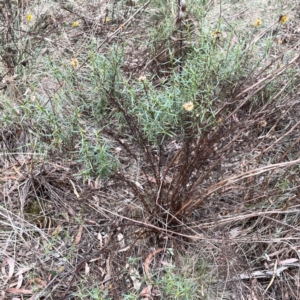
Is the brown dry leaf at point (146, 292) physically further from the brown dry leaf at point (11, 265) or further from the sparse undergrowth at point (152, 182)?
the brown dry leaf at point (11, 265)

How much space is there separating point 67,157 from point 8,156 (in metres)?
0.37

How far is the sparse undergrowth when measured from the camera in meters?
1.75

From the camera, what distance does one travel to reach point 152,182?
7.03ft

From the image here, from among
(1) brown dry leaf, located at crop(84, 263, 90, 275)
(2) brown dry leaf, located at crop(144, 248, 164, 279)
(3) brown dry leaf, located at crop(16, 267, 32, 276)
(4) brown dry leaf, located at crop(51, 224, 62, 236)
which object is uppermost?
(4) brown dry leaf, located at crop(51, 224, 62, 236)

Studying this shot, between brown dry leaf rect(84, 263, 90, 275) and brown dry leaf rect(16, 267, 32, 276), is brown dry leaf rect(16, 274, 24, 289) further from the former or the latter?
brown dry leaf rect(84, 263, 90, 275)

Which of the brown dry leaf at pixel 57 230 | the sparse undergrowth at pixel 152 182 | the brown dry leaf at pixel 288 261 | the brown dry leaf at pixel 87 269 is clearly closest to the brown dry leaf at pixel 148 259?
the sparse undergrowth at pixel 152 182

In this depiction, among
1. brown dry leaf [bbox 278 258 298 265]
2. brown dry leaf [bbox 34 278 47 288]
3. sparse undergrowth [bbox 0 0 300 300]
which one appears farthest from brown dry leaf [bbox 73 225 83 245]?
brown dry leaf [bbox 278 258 298 265]

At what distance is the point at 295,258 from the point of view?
180cm

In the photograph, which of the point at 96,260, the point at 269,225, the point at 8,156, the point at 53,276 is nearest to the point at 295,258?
the point at 269,225

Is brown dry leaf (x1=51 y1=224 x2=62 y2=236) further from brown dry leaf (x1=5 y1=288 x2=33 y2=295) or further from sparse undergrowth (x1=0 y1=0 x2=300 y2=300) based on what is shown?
brown dry leaf (x1=5 y1=288 x2=33 y2=295)

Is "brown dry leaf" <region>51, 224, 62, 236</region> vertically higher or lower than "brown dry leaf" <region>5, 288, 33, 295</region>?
higher

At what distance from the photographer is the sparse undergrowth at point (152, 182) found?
1748 millimetres

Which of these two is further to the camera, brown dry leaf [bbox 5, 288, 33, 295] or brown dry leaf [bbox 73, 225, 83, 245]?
brown dry leaf [bbox 73, 225, 83, 245]

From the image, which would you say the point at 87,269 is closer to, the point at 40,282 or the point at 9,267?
the point at 40,282
